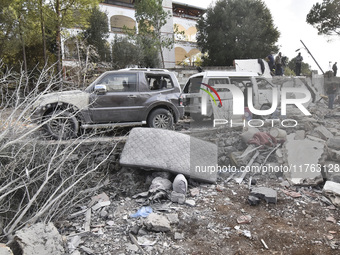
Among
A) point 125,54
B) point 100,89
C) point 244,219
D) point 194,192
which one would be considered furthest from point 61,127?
point 125,54

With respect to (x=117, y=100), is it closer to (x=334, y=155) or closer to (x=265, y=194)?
(x=265, y=194)

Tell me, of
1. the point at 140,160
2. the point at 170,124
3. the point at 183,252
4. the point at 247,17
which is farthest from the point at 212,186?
the point at 247,17

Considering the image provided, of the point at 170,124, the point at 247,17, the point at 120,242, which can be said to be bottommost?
the point at 120,242

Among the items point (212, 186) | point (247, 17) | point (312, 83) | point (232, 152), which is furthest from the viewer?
point (247, 17)

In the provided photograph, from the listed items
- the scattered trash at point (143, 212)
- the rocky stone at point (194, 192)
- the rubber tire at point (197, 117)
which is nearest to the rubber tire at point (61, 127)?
the scattered trash at point (143, 212)

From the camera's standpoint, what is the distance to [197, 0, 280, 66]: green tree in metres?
22.4

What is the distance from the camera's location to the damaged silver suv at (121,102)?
6.41m

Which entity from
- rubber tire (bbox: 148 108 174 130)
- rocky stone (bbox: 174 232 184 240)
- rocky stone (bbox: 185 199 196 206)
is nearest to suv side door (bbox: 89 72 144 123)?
rubber tire (bbox: 148 108 174 130)

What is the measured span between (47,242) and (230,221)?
2.72 metres

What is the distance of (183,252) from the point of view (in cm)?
333

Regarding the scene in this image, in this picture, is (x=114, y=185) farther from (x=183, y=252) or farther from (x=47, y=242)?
(x=183, y=252)

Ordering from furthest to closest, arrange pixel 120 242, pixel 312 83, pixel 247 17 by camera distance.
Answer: pixel 247 17 → pixel 312 83 → pixel 120 242

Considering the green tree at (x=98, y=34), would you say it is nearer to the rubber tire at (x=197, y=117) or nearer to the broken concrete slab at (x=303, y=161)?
the rubber tire at (x=197, y=117)

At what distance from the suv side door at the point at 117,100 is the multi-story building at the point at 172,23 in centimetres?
1643
